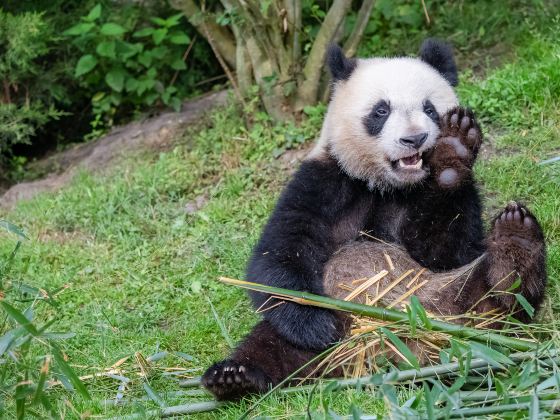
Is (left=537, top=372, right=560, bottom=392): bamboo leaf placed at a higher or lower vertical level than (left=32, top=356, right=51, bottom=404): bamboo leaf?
lower

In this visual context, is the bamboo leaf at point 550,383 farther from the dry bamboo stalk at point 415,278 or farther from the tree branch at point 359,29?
the tree branch at point 359,29

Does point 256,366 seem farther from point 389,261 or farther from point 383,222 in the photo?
point 383,222

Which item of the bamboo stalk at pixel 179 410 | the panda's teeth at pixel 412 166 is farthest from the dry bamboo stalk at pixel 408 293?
the bamboo stalk at pixel 179 410

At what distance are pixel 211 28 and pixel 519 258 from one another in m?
4.65

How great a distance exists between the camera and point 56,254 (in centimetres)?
743

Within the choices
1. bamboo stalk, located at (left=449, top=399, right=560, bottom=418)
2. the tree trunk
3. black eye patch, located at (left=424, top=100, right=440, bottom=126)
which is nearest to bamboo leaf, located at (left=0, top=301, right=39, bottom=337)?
bamboo stalk, located at (left=449, top=399, right=560, bottom=418)

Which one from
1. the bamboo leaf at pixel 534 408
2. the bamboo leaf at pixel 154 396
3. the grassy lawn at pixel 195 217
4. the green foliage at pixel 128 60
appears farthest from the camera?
the green foliage at pixel 128 60

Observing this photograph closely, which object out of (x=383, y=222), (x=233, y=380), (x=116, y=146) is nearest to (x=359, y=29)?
(x=116, y=146)

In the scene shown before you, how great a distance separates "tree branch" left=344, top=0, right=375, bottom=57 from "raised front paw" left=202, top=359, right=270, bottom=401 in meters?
3.93

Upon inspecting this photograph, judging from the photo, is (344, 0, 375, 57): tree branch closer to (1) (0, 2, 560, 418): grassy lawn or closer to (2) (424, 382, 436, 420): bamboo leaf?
(1) (0, 2, 560, 418): grassy lawn

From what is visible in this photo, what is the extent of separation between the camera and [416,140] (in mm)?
5270

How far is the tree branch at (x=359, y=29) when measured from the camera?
7.99 m

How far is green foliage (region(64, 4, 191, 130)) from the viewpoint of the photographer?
900 centimetres

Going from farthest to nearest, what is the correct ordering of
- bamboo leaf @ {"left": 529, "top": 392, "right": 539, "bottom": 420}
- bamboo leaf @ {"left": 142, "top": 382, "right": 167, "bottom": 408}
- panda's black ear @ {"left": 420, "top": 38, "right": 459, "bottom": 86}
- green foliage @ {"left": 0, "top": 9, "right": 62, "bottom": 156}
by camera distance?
green foliage @ {"left": 0, "top": 9, "right": 62, "bottom": 156}, panda's black ear @ {"left": 420, "top": 38, "right": 459, "bottom": 86}, bamboo leaf @ {"left": 142, "top": 382, "right": 167, "bottom": 408}, bamboo leaf @ {"left": 529, "top": 392, "right": 539, "bottom": 420}
